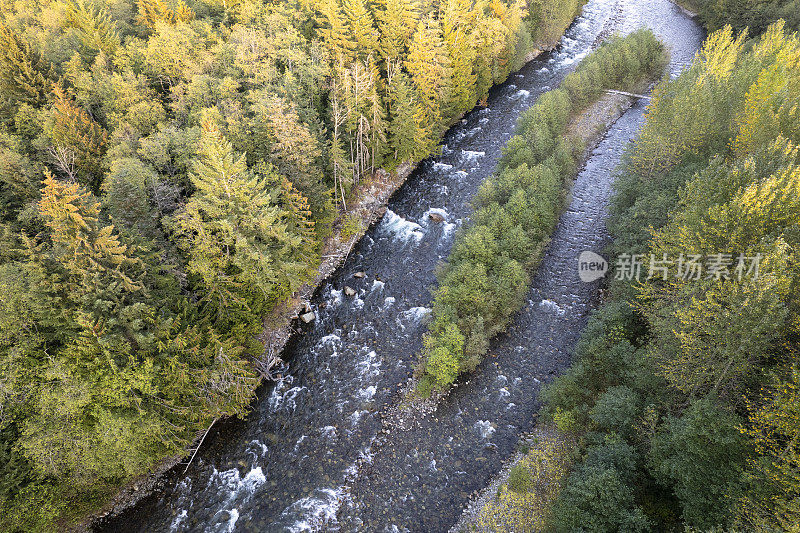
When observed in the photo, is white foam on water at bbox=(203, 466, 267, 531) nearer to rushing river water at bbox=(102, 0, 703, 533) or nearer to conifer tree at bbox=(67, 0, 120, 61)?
rushing river water at bbox=(102, 0, 703, 533)

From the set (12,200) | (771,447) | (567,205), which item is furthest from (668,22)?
(12,200)

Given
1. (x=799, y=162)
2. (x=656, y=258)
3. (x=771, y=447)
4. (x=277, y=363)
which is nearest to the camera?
(x=771, y=447)

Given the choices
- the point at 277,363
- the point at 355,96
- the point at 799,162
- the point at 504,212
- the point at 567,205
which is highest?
the point at 799,162

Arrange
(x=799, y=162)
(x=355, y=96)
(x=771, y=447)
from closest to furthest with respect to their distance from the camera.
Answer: (x=771, y=447) < (x=799, y=162) < (x=355, y=96)

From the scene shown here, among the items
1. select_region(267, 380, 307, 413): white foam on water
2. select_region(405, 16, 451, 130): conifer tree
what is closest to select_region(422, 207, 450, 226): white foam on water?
select_region(405, 16, 451, 130): conifer tree

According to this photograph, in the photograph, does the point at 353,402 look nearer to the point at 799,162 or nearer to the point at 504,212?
the point at 504,212

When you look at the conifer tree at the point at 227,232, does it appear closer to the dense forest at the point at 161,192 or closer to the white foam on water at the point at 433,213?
the dense forest at the point at 161,192

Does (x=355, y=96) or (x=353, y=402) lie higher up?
(x=355, y=96)
